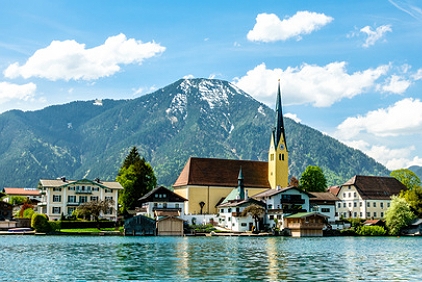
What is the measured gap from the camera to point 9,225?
282ft

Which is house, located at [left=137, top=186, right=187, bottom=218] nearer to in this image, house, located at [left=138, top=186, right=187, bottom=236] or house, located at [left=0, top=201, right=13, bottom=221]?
house, located at [left=138, top=186, right=187, bottom=236]

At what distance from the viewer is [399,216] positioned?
300 feet

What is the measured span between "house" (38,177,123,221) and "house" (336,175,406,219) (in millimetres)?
41968

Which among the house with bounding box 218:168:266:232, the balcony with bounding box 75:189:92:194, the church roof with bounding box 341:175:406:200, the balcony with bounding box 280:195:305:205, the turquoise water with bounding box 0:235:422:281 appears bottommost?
the turquoise water with bounding box 0:235:422:281

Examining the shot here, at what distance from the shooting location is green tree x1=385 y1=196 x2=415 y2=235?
91.1 metres

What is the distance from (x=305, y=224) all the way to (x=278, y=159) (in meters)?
31.5

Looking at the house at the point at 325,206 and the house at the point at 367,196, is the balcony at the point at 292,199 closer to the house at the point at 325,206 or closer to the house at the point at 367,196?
the house at the point at 325,206

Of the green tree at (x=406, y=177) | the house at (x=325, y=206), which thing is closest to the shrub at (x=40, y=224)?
the house at (x=325, y=206)

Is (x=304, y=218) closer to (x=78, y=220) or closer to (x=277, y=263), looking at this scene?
(x=78, y=220)

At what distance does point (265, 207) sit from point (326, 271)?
6368 centimetres

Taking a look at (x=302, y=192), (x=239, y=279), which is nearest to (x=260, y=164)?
(x=302, y=192)

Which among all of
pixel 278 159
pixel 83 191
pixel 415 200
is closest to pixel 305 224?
pixel 415 200

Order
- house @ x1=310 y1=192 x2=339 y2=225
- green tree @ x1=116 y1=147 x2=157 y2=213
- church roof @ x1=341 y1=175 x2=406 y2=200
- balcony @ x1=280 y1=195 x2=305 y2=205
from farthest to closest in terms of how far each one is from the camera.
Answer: church roof @ x1=341 y1=175 x2=406 y2=200 < green tree @ x1=116 y1=147 x2=157 y2=213 < house @ x1=310 y1=192 x2=339 y2=225 < balcony @ x1=280 y1=195 x2=305 y2=205

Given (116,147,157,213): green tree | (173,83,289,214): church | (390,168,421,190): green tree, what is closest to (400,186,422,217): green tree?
(173,83,289,214): church
